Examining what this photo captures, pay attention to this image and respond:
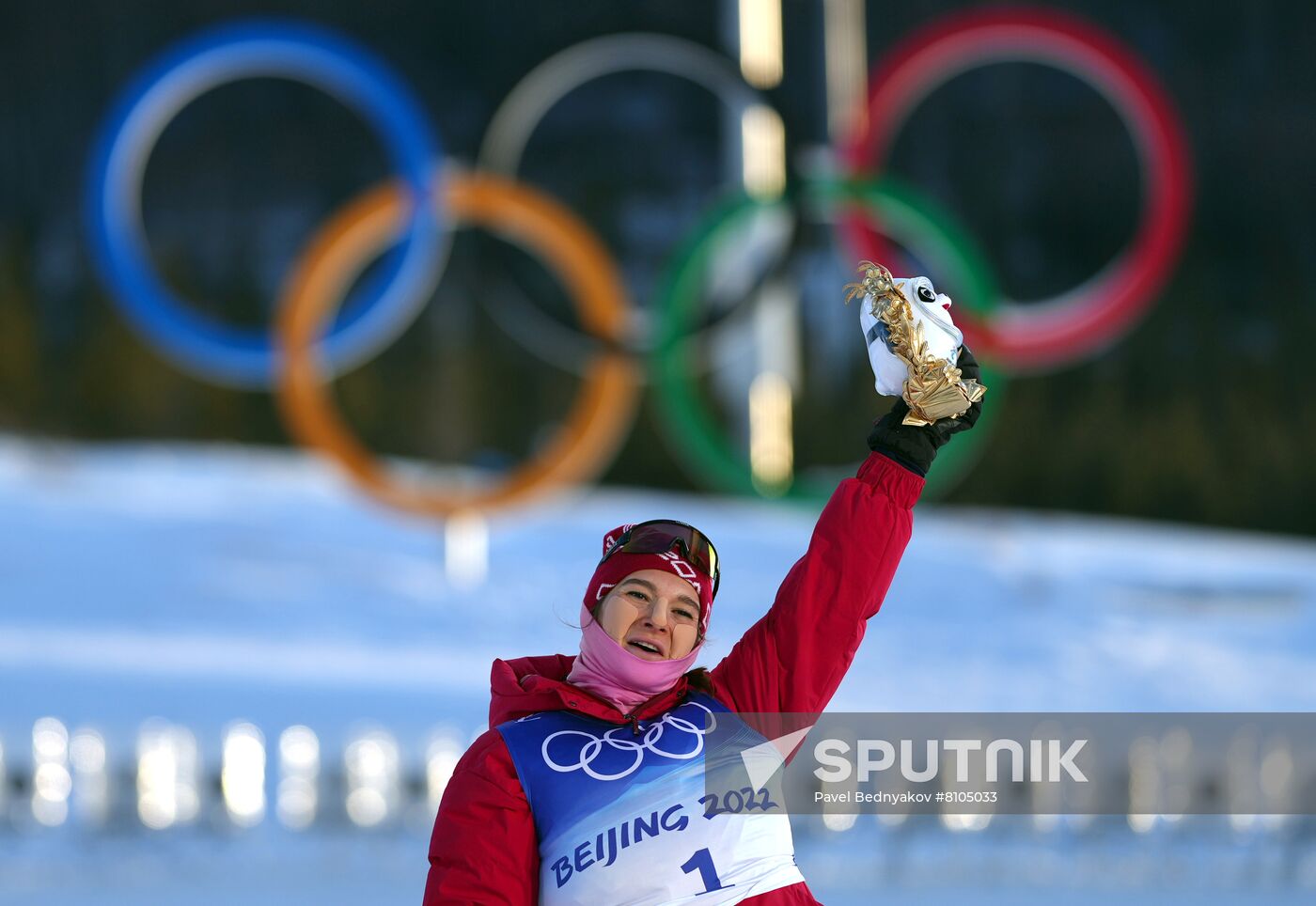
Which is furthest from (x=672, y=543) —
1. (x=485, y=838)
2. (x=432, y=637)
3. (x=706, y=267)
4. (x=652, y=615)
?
(x=432, y=637)

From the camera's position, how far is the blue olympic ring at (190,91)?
10.8 m

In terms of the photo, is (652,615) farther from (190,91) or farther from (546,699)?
(190,91)

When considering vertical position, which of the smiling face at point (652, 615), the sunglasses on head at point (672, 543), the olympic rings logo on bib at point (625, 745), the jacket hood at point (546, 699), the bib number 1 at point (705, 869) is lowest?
the bib number 1 at point (705, 869)

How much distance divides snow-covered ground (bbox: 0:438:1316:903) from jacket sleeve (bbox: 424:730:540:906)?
449 cm

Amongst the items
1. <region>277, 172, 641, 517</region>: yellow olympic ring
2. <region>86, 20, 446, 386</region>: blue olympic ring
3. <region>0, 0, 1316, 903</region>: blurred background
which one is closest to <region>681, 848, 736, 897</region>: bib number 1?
<region>0, 0, 1316, 903</region>: blurred background

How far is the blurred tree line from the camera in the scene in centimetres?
1448

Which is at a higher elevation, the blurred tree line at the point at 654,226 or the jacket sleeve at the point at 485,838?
the blurred tree line at the point at 654,226

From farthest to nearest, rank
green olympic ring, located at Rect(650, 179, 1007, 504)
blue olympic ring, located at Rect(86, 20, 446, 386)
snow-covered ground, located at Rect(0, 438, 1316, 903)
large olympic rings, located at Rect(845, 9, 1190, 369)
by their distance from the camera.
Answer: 1. large olympic rings, located at Rect(845, 9, 1190, 369)
2. blue olympic ring, located at Rect(86, 20, 446, 386)
3. green olympic ring, located at Rect(650, 179, 1007, 504)
4. snow-covered ground, located at Rect(0, 438, 1316, 903)

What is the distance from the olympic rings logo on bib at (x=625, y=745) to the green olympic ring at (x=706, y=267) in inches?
312

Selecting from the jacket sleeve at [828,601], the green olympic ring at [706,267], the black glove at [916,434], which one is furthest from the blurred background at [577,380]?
the black glove at [916,434]

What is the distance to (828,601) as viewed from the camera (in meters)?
2.53

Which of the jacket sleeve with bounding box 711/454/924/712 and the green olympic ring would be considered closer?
the jacket sleeve with bounding box 711/454/924/712

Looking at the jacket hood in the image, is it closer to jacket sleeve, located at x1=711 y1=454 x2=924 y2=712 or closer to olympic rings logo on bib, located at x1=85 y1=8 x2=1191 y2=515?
jacket sleeve, located at x1=711 y1=454 x2=924 y2=712

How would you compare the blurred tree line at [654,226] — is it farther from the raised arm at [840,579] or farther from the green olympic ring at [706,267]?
the raised arm at [840,579]
